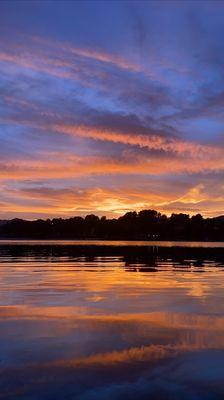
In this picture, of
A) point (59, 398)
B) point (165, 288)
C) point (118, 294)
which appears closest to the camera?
point (59, 398)

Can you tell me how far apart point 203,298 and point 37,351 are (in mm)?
11752

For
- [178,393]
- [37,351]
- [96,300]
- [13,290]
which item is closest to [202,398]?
[178,393]

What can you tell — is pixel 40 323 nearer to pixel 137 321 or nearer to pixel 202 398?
pixel 137 321

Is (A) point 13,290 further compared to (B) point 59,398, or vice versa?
(A) point 13,290

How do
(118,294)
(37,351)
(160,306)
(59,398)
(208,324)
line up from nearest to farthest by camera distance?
1. (59,398)
2. (37,351)
3. (208,324)
4. (160,306)
5. (118,294)

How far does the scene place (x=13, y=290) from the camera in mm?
25234

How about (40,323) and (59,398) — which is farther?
(40,323)

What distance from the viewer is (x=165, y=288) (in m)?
26.7

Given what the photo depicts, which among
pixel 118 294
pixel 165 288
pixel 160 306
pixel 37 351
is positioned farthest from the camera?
pixel 165 288

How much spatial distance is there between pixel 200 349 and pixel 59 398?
16.3 ft

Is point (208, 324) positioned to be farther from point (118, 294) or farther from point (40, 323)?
point (118, 294)

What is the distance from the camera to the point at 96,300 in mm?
21828

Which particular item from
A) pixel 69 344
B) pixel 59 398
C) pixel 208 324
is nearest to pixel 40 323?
pixel 69 344

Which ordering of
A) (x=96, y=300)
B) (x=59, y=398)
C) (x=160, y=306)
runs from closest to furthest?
(x=59, y=398), (x=160, y=306), (x=96, y=300)
